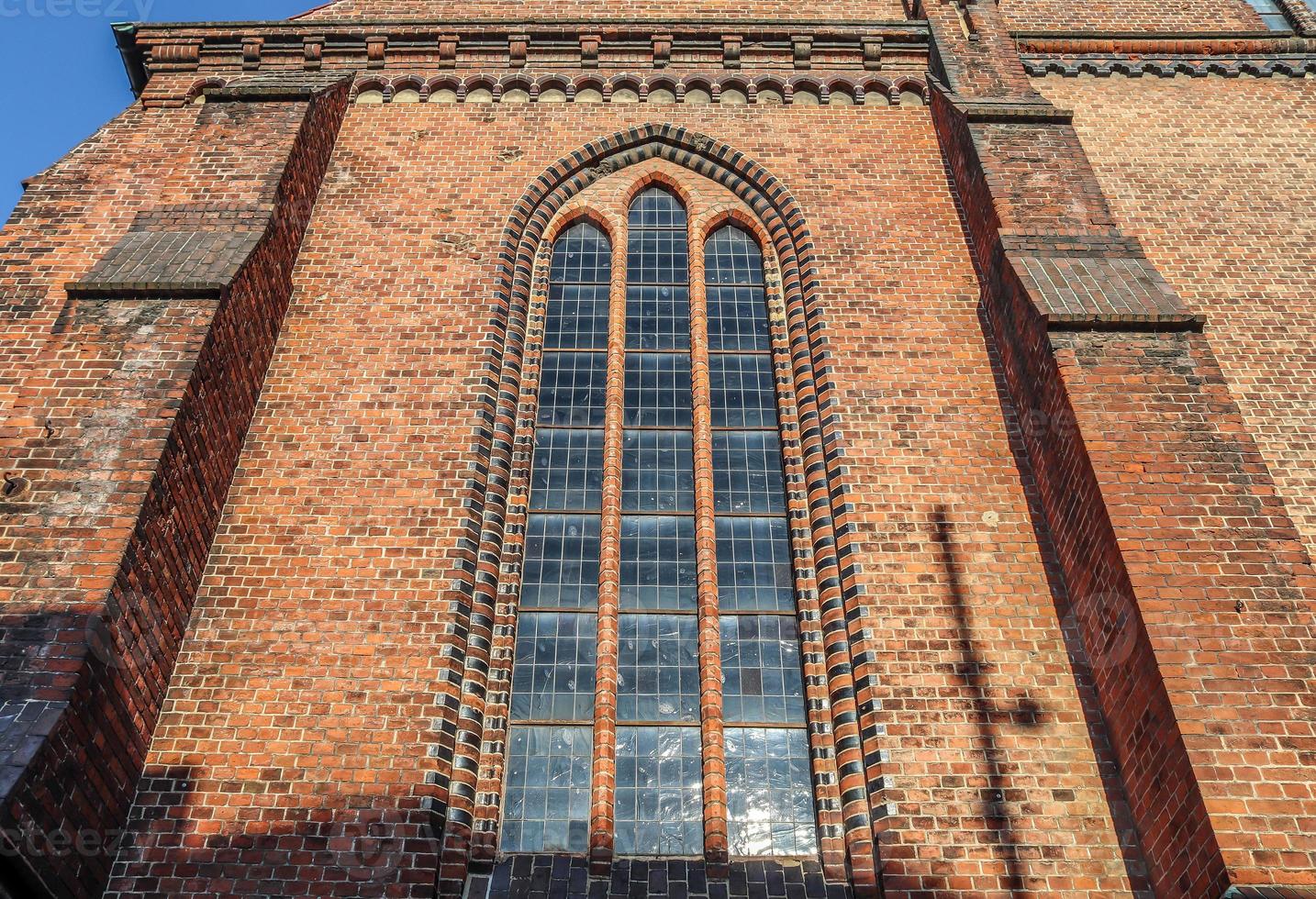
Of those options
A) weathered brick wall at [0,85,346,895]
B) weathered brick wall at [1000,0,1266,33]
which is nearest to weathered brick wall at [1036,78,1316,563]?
weathered brick wall at [1000,0,1266,33]

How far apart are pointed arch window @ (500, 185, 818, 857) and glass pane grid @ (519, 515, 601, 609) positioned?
1 centimetres

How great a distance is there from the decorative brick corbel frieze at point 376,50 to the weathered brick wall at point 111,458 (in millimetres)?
1666

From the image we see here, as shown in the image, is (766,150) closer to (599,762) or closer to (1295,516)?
(1295,516)

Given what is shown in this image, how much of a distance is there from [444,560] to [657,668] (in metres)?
1.55

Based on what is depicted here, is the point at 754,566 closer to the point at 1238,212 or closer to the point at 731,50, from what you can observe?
the point at 1238,212

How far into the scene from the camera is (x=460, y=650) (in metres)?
6.91

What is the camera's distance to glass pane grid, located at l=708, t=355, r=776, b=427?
845cm

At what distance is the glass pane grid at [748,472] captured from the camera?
25.9 ft

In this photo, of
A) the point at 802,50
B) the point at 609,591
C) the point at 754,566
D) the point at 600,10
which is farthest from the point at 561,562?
the point at 600,10

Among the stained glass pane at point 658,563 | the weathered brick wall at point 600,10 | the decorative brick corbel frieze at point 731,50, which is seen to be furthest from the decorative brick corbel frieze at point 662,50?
the stained glass pane at point 658,563

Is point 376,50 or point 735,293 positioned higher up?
point 376,50

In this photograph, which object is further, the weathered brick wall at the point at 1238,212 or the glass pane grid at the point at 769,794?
the weathered brick wall at the point at 1238,212

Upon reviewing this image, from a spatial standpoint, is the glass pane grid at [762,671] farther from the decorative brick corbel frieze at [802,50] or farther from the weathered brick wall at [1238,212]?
the decorative brick corbel frieze at [802,50]

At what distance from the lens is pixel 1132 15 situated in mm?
12719
